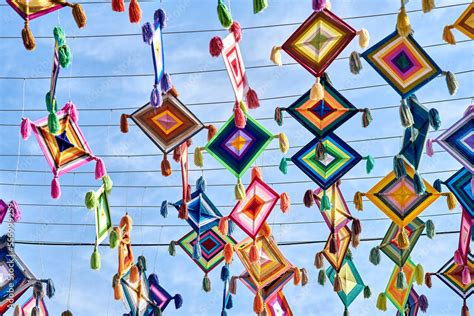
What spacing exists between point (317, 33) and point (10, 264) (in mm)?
3818

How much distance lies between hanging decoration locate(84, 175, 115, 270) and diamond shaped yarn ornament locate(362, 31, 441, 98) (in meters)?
2.61

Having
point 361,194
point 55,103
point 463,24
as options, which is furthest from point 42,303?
point 463,24

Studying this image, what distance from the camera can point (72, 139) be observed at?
8.38 m

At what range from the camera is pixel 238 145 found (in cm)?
845

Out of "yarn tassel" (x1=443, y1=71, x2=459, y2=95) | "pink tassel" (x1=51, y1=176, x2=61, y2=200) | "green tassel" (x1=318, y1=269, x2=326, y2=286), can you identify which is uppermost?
"yarn tassel" (x1=443, y1=71, x2=459, y2=95)

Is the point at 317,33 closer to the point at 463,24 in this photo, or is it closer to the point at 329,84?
the point at 329,84

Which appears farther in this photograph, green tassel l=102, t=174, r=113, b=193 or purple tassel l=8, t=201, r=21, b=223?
purple tassel l=8, t=201, r=21, b=223

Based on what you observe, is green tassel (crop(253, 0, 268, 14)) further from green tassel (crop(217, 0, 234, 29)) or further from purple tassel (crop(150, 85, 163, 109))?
purple tassel (crop(150, 85, 163, 109))

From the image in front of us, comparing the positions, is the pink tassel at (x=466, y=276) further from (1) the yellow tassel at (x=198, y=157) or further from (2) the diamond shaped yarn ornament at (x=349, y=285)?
(1) the yellow tassel at (x=198, y=157)

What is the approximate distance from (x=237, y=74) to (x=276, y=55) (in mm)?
413

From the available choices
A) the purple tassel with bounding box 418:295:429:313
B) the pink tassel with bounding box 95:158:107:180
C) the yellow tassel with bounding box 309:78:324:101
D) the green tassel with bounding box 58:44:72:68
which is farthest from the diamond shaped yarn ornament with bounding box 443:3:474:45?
the pink tassel with bounding box 95:158:107:180

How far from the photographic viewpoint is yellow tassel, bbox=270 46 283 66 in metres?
7.98

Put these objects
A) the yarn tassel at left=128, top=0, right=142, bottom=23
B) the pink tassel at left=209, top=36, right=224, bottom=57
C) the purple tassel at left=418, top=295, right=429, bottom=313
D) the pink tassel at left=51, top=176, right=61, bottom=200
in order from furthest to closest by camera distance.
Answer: the purple tassel at left=418, top=295, right=429, bottom=313
the pink tassel at left=51, top=176, right=61, bottom=200
the pink tassel at left=209, top=36, right=224, bottom=57
the yarn tassel at left=128, top=0, right=142, bottom=23

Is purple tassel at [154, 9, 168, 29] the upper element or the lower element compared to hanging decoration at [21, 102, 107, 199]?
upper
